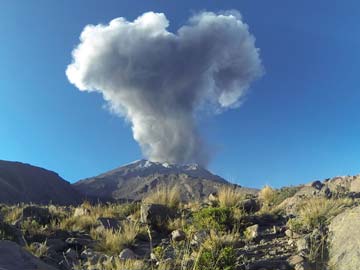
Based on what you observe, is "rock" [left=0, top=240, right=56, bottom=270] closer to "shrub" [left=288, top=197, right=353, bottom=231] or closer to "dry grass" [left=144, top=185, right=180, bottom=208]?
"shrub" [left=288, top=197, right=353, bottom=231]

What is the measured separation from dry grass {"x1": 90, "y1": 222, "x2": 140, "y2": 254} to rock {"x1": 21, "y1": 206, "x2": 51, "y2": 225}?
2993 mm

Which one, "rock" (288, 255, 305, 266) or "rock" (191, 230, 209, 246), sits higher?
"rock" (191, 230, 209, 246)

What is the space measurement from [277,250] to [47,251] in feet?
13.9

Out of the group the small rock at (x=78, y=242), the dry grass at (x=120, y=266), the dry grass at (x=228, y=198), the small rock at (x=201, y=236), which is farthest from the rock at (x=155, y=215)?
the dry grass at (x=120, y=266)

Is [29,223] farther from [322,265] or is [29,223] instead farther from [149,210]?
[322,265]

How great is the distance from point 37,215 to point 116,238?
529 cm

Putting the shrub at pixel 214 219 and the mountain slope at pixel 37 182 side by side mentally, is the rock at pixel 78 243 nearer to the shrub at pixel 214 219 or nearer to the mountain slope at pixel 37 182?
the shrub at pixel 214 219

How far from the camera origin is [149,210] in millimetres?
13492

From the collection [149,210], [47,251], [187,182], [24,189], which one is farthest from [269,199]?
[187,182]

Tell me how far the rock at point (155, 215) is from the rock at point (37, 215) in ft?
10.1

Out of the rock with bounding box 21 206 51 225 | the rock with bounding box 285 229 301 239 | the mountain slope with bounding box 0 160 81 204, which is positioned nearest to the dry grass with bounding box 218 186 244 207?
the rock with bounding box 285 229 301 239

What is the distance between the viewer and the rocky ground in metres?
7.93

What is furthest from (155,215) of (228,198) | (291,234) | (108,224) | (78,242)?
(291,234)

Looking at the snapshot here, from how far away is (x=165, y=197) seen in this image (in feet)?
52.7
